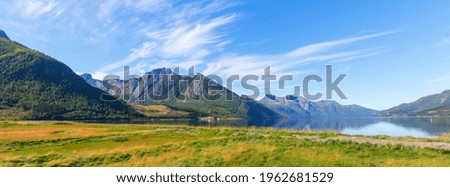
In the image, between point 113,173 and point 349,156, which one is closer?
point 113,173

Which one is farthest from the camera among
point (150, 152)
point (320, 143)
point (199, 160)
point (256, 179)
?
point (320, 143)

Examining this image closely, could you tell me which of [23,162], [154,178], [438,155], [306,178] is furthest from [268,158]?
[23,162]

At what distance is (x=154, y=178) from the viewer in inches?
696

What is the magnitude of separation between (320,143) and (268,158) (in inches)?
439

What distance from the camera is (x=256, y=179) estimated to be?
1709 cm

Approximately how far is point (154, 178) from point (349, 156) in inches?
655

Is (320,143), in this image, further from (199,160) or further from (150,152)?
(150,152)

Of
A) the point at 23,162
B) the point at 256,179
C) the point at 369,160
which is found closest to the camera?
the point at 256,179

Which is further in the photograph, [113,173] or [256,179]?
[113,173]

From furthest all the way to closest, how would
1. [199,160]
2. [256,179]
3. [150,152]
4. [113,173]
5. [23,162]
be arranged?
[150,152] → [23,162] → [199,160] → [113,173] → [256,179]

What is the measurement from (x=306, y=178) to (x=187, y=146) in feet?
63.2

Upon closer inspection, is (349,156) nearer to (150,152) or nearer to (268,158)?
(268,158)

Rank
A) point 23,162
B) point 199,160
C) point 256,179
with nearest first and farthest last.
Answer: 1. point 256,179
2. point 199,160
3. point 23,162

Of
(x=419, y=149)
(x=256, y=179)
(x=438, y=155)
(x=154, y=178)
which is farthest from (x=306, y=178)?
(x=419, y=149)
